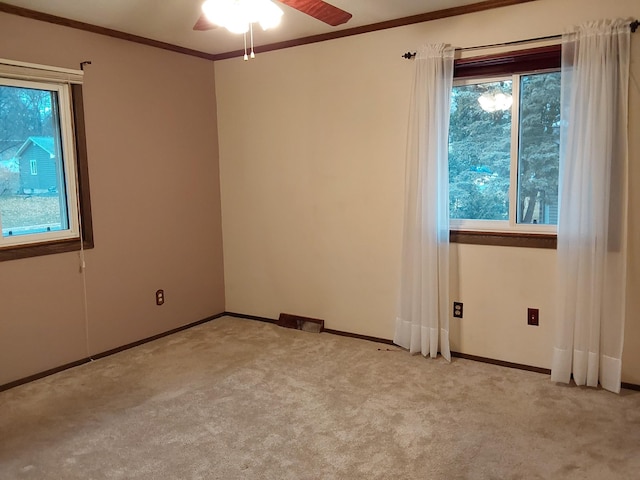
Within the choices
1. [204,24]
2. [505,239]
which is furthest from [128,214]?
[505,239]

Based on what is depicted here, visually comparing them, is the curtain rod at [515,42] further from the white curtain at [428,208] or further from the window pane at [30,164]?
the window pane at [30,164]

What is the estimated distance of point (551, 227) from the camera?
3.32 metres

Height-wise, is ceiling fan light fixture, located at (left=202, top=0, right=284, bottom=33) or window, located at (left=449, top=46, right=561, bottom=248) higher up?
ceiling fan light fixture, located at (left=202, top=0, right=284, bottom=33)

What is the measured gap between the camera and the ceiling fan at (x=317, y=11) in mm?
2393

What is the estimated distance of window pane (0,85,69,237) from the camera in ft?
10.7

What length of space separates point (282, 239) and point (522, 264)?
1.97 m

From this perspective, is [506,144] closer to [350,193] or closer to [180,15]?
[350,193]

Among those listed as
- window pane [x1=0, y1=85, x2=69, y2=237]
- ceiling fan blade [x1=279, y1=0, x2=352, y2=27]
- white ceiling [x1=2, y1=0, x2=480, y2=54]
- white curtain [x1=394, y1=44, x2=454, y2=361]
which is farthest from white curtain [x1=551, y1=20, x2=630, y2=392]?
window pane [x1=0, y1=85, x2=69, y2=237]

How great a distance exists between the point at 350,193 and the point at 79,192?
1.96m

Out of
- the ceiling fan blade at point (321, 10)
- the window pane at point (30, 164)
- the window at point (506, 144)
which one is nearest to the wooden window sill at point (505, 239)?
the window at point (506, 144)

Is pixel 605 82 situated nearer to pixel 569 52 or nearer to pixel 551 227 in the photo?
pixel 569 52

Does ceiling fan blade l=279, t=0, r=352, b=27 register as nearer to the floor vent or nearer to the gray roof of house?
the gray roof of house

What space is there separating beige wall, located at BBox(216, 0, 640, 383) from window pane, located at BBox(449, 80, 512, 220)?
294mm

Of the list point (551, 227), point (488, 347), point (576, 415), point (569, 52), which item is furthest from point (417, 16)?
point (576, 415)
